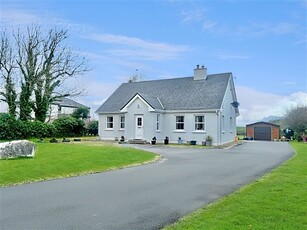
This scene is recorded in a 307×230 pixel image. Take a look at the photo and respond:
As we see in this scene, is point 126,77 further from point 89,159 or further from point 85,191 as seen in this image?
point 85,191

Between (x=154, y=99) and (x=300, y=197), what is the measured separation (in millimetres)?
24596

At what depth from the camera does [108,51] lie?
2105 cm

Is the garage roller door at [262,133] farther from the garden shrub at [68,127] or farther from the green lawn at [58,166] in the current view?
the green lawn at [58,166]

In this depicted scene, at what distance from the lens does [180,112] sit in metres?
29.2

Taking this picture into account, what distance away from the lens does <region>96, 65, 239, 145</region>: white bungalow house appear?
91.6 ft

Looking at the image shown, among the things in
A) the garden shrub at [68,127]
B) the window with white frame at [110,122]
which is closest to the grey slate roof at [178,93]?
the window with white frame at [110,122]

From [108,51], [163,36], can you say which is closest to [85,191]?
[163,36]

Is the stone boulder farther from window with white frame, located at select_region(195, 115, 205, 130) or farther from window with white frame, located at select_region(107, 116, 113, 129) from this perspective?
window with white frame, located at select_region(107, 116, 113, 129)

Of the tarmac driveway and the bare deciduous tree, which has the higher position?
the bare deciduous tree

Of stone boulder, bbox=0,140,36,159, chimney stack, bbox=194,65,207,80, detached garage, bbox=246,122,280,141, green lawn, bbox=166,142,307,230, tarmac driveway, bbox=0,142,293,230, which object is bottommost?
tarmac driveway, bbox=0,142,293,230

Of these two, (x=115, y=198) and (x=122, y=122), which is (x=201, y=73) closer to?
(x=122, y=122)

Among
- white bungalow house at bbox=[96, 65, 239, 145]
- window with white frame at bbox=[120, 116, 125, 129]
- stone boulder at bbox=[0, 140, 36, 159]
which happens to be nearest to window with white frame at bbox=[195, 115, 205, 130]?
white bungalow house at bbox=[96, 65, 239, 145]

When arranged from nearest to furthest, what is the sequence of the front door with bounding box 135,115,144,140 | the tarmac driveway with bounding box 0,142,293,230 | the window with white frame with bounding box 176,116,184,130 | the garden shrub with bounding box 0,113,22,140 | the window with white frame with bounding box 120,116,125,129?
the tarmac driveway with bounding box 0,142,293,230
the garden shrub with bounding box 0,113,22,140
the window with white frame with bounding box 176,116,184,130
the front door with bounding box 135,115,144,140
the window with white frame with bounding box 120,116,125,129

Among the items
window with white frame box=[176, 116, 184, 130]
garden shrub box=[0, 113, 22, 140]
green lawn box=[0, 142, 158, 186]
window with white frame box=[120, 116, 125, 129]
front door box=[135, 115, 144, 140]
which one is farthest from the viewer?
window with white frame box=[120, 116, 125, 129]
